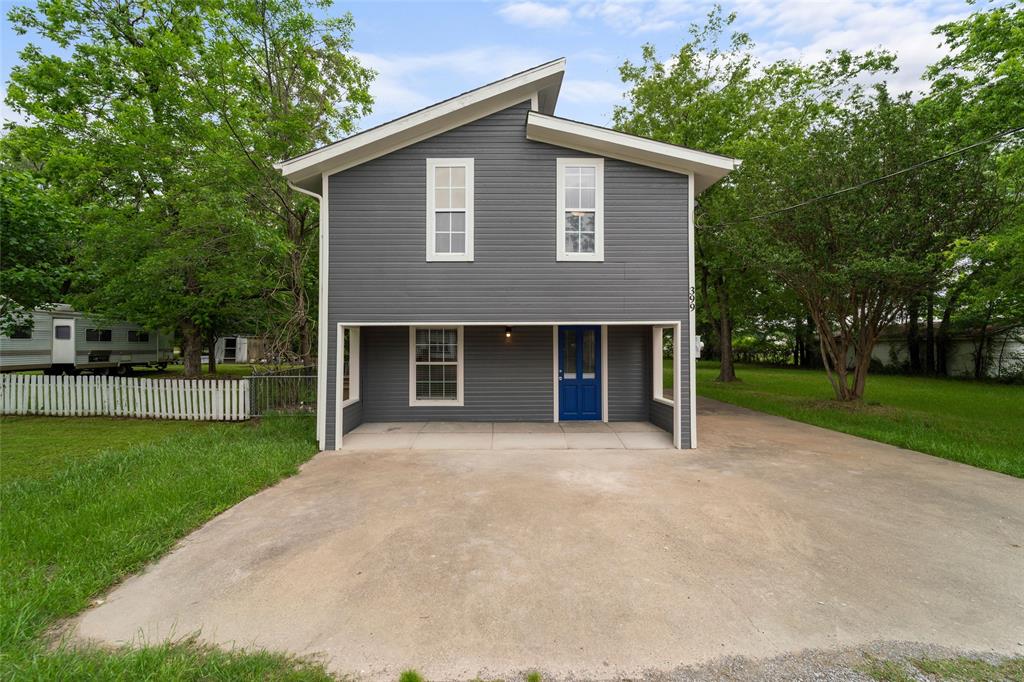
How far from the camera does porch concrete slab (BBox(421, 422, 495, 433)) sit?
814cm

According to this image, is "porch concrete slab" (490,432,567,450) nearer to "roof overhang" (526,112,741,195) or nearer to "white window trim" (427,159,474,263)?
"white window trim" (427,159,474,263)

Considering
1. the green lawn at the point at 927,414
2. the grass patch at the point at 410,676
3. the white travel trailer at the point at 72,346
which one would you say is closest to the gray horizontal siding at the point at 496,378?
the green lawn at the point at 927,414

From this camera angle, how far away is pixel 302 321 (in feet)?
34.3

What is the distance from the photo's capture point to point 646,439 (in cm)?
762

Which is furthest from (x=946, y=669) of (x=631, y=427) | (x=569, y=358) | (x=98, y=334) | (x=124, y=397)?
(x=98, y=334)

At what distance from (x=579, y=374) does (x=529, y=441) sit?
2189mm

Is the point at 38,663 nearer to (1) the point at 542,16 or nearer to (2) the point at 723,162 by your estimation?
(2) the point at 723,162

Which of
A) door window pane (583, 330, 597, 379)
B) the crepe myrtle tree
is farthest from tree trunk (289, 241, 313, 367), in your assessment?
the crepe myrtle tree

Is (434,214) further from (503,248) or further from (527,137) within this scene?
(527,137)

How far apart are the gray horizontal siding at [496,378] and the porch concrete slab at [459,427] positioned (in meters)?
0.20

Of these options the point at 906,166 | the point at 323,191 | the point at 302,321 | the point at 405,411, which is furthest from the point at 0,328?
the point at 906,166

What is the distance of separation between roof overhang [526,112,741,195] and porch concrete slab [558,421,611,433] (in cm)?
493

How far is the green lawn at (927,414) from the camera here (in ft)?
22.8

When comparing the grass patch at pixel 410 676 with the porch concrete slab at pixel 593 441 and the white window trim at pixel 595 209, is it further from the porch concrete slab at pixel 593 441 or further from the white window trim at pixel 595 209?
the white window trim at pixel 595 209
